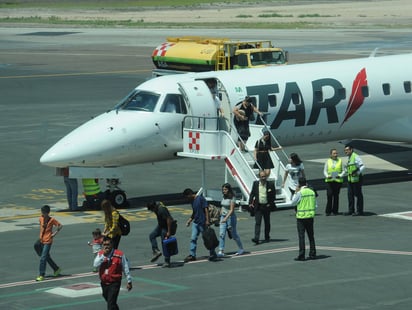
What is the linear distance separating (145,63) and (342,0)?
102m

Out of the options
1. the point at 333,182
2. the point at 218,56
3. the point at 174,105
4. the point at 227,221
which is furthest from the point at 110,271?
the point at 218,56

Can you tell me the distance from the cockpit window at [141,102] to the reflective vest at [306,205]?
938 centimetres

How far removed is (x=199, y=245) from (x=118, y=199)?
607 cm

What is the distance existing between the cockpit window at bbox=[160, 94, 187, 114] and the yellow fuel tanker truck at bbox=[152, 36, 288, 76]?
32.7m

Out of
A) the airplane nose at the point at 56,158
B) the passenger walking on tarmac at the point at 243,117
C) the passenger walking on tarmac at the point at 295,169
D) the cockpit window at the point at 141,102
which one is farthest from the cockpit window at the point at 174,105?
the passenger walking on tarmac at the point at 295,169

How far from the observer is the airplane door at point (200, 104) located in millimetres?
36125

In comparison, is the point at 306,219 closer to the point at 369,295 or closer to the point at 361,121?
the point at 369,295

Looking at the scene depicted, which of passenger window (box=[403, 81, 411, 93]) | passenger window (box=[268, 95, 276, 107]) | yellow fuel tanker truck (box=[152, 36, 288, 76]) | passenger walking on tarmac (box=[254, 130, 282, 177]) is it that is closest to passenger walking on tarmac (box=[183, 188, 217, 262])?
passenger walking on tarmac (box=[254, 130, 282, 177])

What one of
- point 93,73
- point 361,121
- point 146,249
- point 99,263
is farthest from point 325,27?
point 99,263

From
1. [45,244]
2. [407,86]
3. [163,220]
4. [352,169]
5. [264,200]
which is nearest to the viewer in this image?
[45,244]

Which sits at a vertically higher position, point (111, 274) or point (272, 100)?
point (272, 100)

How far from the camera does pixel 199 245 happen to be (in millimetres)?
30234

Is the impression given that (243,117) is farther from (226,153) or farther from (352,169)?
(352,169)

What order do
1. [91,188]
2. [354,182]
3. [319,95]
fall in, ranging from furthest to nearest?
[319,95] → [91,188] → [354,182]
